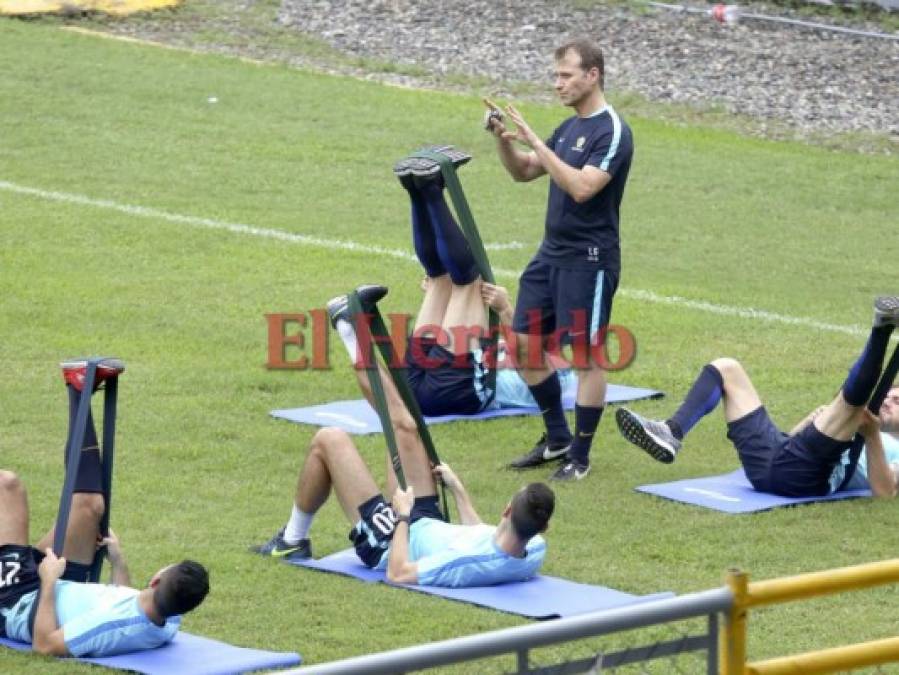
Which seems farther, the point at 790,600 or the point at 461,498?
the point at 461,498

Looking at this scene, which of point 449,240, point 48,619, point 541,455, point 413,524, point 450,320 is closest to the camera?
point 48,619

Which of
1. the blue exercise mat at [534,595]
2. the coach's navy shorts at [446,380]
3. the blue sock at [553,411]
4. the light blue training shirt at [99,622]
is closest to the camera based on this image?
the light blue training shirt at [99,622]

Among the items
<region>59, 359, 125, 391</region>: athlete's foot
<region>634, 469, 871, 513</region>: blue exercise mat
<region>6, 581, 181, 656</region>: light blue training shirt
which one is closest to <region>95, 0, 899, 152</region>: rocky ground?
<region>634, 469, 871, 513</region>: blue exercise mat

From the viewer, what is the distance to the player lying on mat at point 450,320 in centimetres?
1248

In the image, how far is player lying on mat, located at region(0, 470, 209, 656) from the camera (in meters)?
8.34

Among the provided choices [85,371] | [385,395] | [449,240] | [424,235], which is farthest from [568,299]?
[85,371]

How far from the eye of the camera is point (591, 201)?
11398 mm

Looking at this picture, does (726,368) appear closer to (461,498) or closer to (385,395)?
(385,395)

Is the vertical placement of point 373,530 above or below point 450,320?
above

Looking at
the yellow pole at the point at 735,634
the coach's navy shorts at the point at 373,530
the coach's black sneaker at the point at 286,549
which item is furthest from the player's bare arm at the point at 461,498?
the yellow pole at the point at 735,634

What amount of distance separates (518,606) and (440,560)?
51cm

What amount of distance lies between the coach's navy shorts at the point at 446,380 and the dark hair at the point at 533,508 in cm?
346

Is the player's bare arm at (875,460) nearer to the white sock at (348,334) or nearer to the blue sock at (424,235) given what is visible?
the white sock at (348,334)

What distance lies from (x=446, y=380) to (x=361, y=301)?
7.74ft
